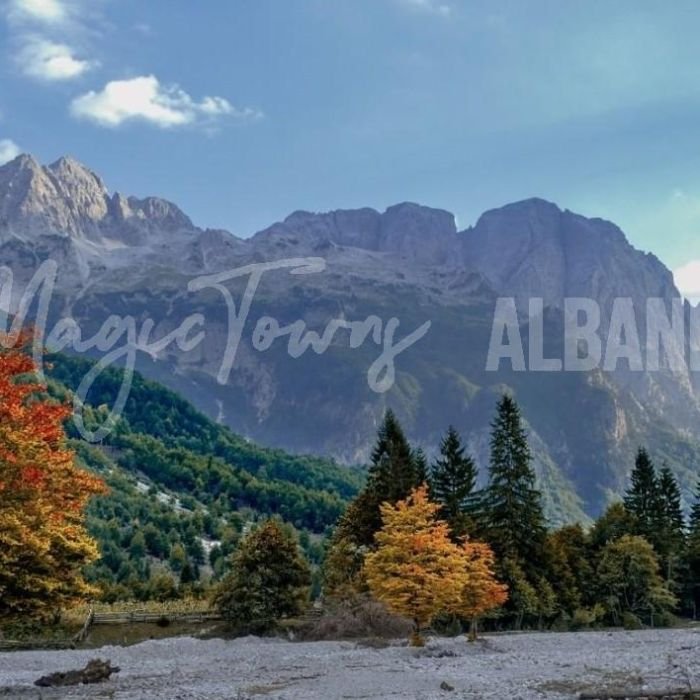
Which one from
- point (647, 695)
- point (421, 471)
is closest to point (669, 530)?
point (421, 471)

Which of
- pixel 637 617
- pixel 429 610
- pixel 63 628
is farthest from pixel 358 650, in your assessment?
pixel 637 617

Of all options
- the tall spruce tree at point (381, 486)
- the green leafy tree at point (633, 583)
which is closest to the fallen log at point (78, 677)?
the tall spruce tree at point (381, 486)

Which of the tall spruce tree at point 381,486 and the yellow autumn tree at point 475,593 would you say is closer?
the yellow autumn tree at point 475,593

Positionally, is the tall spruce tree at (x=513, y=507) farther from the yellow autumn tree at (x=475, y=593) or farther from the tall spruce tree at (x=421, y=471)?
the yellow autumn tree at (x=475, y=593)

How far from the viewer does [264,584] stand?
192 ft

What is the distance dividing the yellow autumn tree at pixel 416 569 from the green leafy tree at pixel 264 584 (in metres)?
13.8

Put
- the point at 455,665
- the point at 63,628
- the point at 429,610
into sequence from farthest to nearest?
the point at 63,628 < the point at 429,610 < the point at 455,665

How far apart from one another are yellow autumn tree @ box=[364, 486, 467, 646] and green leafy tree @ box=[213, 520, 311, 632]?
45.3 feet

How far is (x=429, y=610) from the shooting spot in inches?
1747

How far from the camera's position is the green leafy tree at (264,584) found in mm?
57812

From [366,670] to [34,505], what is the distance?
16.2 metres

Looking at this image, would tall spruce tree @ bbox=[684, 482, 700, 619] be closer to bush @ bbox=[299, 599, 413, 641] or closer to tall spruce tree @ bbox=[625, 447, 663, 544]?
tall spruce tree @ bbox=[625, 447, 663, 544]

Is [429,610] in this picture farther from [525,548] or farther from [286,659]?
[525,548]

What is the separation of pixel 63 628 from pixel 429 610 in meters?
26.8
